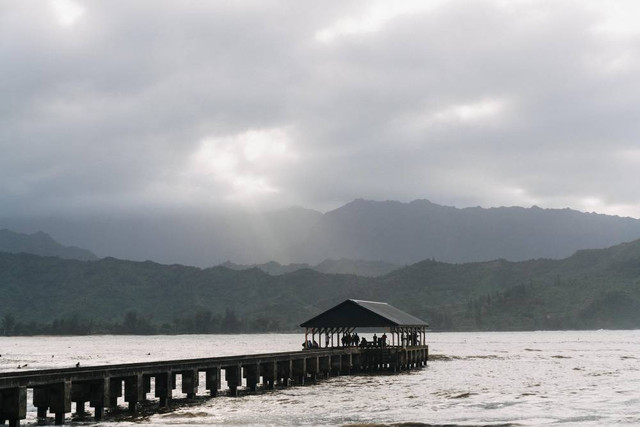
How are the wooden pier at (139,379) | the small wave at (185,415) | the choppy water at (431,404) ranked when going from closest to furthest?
the wooden pier at (139,379), the choppy water at (431,404), the small wave at (185,415)

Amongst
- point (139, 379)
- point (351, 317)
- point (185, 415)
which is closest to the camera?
point (185, 415)

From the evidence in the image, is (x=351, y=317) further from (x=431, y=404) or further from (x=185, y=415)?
(x=185, y=415)

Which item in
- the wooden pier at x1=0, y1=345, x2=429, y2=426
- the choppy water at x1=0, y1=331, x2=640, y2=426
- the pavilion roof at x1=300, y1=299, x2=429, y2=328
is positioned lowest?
the choppy water at x1=0, y1=331, x2=640, y2=426

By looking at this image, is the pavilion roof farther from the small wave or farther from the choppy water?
the small wave

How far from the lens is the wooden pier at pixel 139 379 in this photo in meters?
35.4

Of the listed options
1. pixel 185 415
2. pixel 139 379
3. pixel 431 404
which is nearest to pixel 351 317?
pixel 431 404

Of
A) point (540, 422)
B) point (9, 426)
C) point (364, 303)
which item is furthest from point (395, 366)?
point (9, 426)

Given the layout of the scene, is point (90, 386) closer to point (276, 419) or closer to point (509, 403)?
point (276, 419)

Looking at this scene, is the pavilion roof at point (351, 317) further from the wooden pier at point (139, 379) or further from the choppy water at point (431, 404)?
the choppy water at point (431, 404)

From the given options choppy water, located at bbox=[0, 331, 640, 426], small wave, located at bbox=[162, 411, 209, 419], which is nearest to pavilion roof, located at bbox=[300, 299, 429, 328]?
choppy water, located at bbox=[0, 331, 640, 426]

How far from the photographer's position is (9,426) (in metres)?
34.9

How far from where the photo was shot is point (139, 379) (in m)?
43.4

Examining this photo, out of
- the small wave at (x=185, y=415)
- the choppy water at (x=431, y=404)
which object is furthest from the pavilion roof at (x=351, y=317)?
the small wave at (x=185, y=415)

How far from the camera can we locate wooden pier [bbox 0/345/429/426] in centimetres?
3544
